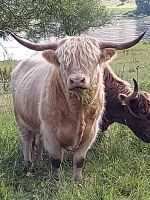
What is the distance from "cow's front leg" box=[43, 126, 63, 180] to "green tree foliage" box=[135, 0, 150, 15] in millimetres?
98659

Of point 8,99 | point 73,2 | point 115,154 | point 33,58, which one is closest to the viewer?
point 115,154

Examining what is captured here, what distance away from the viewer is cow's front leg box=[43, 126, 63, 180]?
6715 mm

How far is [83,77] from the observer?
18.8 ft

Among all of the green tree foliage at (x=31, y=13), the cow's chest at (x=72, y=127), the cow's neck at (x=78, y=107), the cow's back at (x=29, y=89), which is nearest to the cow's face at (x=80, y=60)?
the cow's neck at (x=78, y=107)

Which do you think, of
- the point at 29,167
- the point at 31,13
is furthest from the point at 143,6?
the point at 29,167

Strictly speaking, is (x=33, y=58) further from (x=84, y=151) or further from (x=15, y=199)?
(x=15, y=199)

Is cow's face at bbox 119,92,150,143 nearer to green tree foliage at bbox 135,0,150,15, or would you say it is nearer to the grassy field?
the grassy field

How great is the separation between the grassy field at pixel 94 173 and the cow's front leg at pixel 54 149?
0.10 meters

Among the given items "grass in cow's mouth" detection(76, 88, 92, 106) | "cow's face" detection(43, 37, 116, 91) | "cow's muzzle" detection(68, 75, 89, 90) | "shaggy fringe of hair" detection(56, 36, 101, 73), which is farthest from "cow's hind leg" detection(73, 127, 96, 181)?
"cow's muzzle" detection(68, 75, 89, 90)

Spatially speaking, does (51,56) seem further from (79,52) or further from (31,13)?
(31,13)

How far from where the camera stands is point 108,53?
6406mm

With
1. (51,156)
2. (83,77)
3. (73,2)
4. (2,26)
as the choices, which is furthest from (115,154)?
(73,2)

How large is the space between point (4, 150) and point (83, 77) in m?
2.68

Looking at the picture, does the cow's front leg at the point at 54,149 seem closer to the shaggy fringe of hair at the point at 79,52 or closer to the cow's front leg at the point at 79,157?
the cow's front leg at the point at 79,157
